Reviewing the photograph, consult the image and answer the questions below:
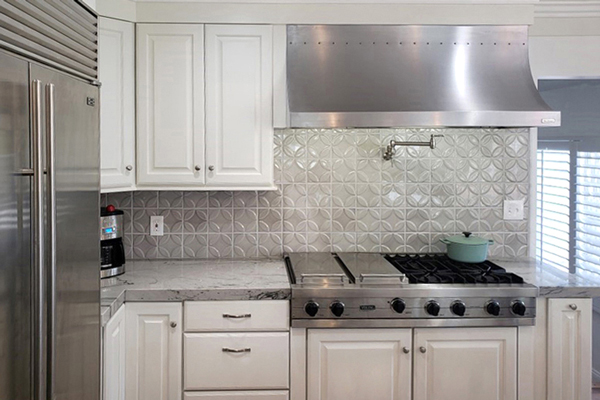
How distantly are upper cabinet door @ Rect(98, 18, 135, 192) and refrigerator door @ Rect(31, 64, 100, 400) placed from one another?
0.84 metres

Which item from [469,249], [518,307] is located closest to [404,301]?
[518,307]

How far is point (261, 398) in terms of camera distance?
2463mm

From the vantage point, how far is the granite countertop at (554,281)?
2475 mm

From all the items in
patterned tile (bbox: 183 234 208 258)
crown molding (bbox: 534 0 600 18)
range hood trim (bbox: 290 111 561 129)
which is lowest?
patterned tile (bbox: 183 234 208 258)

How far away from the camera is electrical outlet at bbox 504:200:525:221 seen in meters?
3.13

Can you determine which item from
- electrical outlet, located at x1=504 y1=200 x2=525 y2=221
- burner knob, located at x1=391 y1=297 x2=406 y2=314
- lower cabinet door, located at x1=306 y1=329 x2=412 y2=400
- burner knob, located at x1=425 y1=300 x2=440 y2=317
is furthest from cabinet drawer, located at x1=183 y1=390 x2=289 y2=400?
electrical outlet, located at x1=504 y1=200 x2=525 y2=221

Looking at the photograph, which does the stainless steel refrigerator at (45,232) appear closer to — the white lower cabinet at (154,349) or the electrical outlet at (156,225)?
the white lower cabinet at (154,349)

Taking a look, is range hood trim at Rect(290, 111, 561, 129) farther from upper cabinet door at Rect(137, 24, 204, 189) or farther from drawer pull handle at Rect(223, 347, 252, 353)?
drawer pull handle at Rect(223, 347, 252, 353)

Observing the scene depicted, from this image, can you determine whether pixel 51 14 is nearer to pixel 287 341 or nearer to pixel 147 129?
pixel 147 129

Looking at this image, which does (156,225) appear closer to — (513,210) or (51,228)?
(51,228)

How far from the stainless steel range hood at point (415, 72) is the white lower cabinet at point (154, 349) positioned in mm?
1139

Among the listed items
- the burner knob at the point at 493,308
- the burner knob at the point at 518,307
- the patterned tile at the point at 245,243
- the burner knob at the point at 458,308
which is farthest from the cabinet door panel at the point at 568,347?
the patterned tile at the point at 245,243

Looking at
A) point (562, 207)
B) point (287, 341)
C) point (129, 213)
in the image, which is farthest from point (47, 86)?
point (562, 207)

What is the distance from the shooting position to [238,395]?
2.46m
